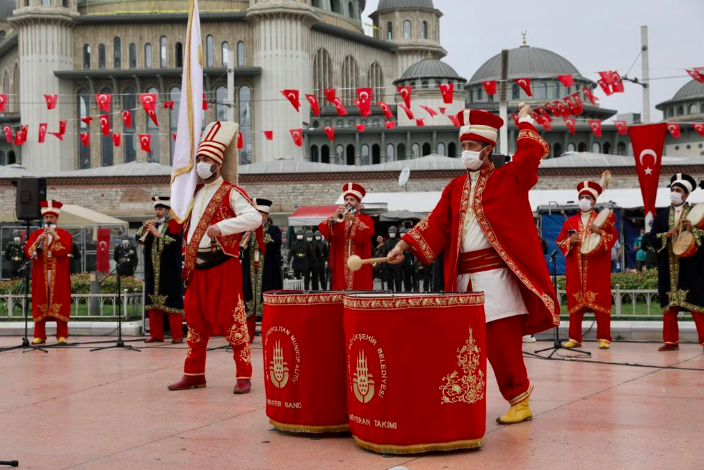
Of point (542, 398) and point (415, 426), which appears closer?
point (415, 426)

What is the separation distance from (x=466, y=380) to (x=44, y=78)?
176 ft

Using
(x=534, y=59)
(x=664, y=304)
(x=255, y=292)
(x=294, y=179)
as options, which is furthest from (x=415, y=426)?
(x=534, y=59)

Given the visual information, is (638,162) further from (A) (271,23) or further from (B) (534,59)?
(B) (534,59)

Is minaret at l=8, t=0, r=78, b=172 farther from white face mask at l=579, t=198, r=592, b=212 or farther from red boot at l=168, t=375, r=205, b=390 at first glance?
red boot at l=168, t=375, r=205, b=390

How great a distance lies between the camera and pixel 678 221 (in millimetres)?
10961

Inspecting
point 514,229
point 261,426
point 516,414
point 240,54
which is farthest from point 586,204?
point 240,54

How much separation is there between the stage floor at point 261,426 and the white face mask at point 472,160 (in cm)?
162

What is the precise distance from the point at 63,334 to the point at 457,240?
24.7ft

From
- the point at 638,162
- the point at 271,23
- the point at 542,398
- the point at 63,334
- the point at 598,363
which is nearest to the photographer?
the point at 542,398

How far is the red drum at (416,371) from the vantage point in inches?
212

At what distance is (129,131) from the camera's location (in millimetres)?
56531

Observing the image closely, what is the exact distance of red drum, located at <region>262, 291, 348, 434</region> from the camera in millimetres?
6012

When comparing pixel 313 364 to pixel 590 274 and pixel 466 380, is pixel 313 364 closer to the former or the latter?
pixel 466 380

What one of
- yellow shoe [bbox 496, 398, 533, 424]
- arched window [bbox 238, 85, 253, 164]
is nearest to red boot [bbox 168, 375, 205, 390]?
yellow shoe [bbox 496, 398, 533, 424]
